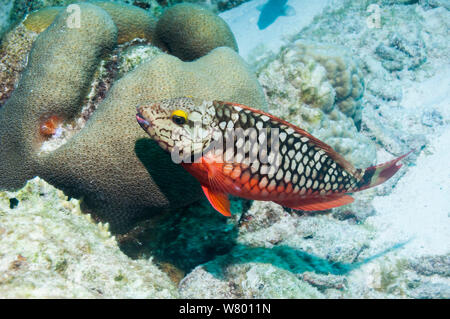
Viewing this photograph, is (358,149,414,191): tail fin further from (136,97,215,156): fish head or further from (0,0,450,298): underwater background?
(136,97,215,156): fish head

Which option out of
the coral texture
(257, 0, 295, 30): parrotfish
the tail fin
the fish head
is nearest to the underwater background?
the coral texture

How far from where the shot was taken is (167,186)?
3.31m

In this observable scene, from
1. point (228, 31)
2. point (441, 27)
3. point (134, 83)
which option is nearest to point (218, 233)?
point (134, 83)

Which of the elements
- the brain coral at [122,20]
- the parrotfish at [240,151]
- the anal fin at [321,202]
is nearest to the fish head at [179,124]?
the parrotfish at [240,151]

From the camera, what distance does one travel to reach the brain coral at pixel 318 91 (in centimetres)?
474

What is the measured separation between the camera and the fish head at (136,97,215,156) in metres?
2.52

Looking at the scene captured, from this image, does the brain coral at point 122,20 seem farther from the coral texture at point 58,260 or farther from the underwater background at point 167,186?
the coral texture at point 58,260

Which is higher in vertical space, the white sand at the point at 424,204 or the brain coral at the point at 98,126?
the brain coral at the point at 98,126

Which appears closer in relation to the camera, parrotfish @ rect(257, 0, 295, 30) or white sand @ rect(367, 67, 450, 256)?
white sand @ rect(367, 67, 450, 256)

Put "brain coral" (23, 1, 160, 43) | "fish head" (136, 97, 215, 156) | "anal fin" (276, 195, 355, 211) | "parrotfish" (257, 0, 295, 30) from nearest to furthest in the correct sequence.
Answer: "fish head" (136, 97, 215, 156) < "anal fin" (276, 195, 355, 211) < "brain coral" (23, 1, 160, 43) < "parrotfish" (257, 0, 295, 30)

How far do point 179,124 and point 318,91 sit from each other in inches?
124

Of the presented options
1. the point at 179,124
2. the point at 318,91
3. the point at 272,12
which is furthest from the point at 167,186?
the point at 272,12

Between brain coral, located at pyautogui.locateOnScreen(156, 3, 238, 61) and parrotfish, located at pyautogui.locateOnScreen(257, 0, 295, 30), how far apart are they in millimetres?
5815

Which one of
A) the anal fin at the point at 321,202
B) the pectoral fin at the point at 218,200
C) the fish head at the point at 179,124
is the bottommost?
the anal fin at the point at 321,202
